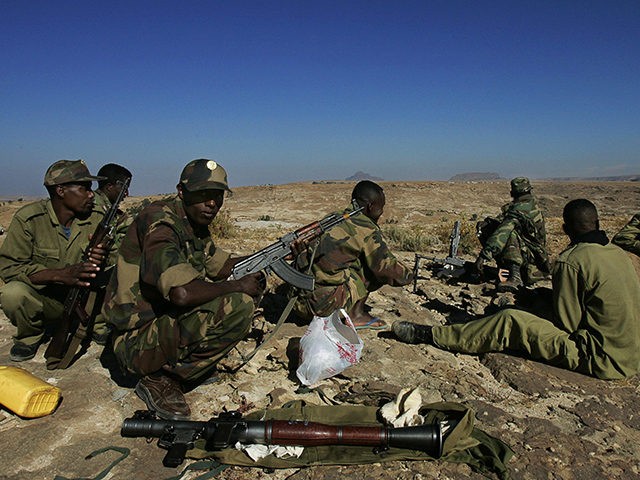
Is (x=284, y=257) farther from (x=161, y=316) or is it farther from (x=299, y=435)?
(x=299, y=435)

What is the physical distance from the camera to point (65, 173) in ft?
12.5

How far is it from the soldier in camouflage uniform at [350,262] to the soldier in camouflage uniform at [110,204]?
6.38ft

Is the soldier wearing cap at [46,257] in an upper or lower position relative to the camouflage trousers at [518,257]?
upper

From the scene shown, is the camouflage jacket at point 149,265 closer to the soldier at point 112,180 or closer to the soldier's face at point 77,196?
the soldier's face at point 77,196

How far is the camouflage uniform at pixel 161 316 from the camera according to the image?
9.79ft

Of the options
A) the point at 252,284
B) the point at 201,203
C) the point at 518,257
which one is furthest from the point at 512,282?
→ the point at 201,203

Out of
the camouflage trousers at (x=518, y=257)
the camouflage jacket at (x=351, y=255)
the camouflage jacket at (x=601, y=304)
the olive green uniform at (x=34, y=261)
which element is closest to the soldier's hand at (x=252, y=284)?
the camouflage jacket at (x=351, y=255)

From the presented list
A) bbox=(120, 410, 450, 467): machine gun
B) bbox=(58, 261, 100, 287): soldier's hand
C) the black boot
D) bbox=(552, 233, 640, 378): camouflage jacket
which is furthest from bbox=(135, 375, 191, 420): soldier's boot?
bbox=(552, 233, 640, 378): camouflage jacket

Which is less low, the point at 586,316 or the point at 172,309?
the point at 172,309

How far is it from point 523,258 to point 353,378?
4228 mm

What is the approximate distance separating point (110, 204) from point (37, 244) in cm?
118

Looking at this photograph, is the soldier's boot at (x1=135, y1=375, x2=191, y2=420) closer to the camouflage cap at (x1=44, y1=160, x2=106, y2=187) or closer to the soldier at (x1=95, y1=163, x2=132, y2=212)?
the camouflage cap at (x1=44, y1=160, x2=106, y2=187)

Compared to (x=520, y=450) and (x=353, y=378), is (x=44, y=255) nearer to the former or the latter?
(x=353, y=378)

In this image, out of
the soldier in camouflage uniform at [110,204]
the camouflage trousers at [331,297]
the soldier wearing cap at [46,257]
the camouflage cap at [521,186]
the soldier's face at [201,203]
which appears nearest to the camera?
the soldier's face at [201,203]
